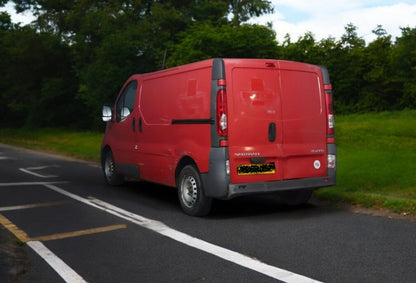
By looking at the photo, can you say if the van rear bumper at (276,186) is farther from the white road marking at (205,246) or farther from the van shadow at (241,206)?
the white road marking at (205,246)

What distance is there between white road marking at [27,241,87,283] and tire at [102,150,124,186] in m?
4.73

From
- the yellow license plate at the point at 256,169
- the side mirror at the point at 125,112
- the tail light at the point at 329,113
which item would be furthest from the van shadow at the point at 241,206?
the side mirror at the point at 125,112

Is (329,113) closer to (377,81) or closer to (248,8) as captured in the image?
(377,81)

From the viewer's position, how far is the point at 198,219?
7410mm

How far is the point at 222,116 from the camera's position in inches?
277

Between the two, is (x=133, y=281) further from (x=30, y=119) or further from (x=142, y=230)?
(x=30, y=119)

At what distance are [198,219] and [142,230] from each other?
1.02 meters

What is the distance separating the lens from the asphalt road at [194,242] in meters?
4.80

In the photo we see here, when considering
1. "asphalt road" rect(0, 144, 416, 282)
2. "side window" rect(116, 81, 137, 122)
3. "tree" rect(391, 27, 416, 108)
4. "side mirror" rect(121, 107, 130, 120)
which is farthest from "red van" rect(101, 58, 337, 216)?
"tree" rect(391, 27, 416, 108)

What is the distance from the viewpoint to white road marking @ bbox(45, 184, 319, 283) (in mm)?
4696

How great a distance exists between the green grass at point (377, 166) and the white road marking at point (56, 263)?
15.2 ft

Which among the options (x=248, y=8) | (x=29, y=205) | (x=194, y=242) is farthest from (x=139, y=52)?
(x=194, y=242)

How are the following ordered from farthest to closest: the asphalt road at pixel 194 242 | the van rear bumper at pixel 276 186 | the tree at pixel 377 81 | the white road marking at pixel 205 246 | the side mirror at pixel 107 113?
the tree at pixel 377 81 < the side mirror at pixel 107 113 < the van rear bumper at pixel 276 186 < the asphalt road at pixel 194 242 < the white road marking at pixel 205 246

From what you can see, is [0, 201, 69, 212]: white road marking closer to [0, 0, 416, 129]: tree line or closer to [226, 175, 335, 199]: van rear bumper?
[226, 175, 335, 199]: van rear bumper
